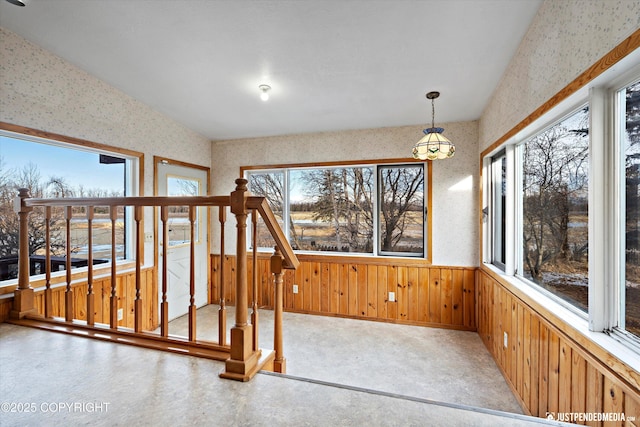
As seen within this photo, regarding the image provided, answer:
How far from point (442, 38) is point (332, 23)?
806 millimetres

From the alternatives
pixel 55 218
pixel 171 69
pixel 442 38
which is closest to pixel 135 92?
pixel 171 69

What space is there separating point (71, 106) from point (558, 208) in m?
→ 3.98

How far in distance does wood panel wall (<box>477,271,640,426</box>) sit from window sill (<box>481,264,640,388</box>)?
0.8 inches

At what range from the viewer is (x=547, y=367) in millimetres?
1703

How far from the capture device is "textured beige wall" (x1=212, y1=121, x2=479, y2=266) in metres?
3.43

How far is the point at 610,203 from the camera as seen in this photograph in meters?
1.32

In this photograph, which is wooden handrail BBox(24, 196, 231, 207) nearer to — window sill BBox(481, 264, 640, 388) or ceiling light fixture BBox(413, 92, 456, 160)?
window sill BBox(481, 264, 640, 388)

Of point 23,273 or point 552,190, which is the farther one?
point 23,273

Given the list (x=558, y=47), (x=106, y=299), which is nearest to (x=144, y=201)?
(x=106, y=299)

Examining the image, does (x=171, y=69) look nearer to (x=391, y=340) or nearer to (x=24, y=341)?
(x=24, y=341)

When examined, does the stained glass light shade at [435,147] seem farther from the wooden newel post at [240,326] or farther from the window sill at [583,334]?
the wooden newel post at [240,326]

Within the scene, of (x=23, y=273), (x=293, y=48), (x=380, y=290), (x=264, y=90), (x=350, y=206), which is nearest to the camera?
(x=23, y=273)

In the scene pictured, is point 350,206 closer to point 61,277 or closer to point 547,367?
point 547,367

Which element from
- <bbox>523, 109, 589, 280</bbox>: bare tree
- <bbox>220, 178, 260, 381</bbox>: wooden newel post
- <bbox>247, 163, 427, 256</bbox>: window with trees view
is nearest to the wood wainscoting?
<bbox>247, 163, 427, 256</bbox>: window with trees view
